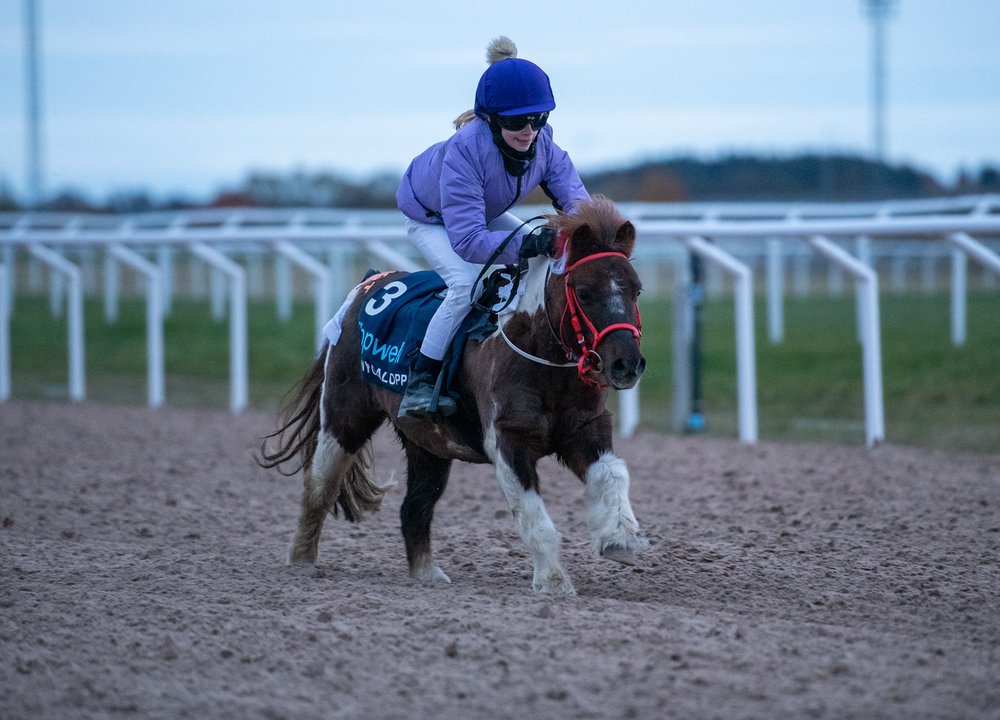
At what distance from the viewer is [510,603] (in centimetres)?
465

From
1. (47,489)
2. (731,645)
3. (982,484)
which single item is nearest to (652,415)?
(982,484)

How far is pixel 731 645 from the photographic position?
12.9 feet

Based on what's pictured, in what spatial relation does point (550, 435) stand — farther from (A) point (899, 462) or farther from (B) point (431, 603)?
(A) point (899, 462)

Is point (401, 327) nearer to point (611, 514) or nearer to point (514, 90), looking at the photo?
point (514, 90)

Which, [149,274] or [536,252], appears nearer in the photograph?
[536,252]

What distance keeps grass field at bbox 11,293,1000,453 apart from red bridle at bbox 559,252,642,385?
18.6ft

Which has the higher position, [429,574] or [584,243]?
[584,243]

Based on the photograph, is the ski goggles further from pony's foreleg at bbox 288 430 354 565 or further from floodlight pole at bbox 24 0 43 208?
floodlight pole at bbox 24 0 43 208

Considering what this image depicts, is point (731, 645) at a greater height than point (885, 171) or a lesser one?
lesser

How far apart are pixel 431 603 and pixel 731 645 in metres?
1.26

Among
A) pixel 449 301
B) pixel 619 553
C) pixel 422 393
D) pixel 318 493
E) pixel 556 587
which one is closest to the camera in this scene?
pixel 619 553

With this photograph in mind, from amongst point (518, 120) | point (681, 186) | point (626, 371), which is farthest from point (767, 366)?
point (681, 186)

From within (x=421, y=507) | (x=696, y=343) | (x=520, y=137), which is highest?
(x=520, y=137)

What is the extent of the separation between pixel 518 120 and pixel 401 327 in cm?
117
